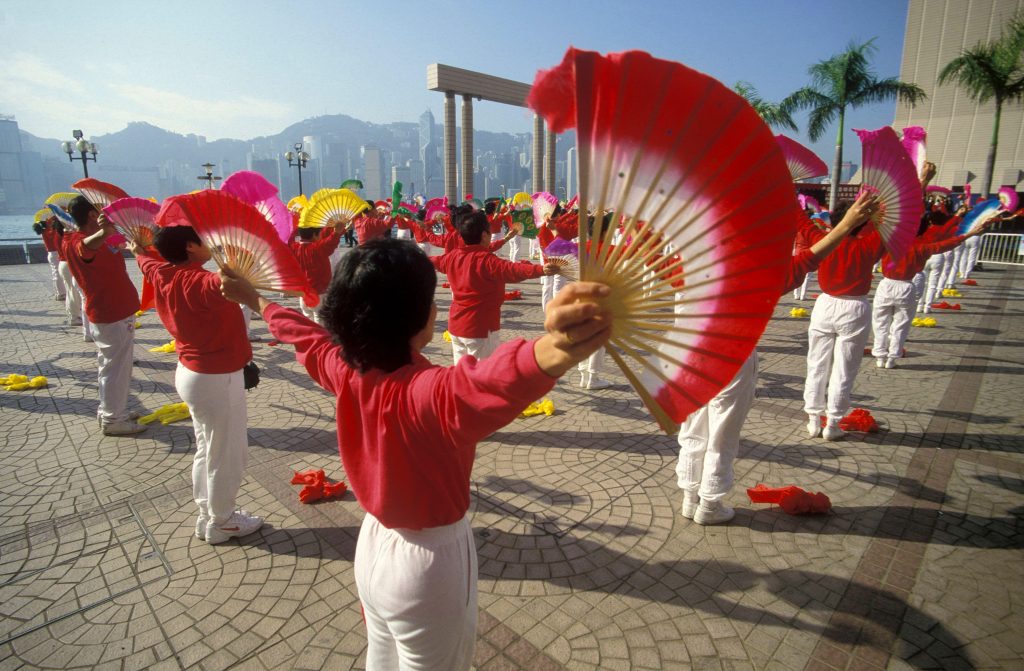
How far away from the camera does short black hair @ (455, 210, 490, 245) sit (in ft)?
16.3

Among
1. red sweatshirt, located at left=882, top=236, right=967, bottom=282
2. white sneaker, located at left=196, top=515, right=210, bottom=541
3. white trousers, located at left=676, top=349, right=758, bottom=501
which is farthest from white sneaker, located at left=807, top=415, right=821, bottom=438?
white sneaker, located at left=196, top=515, right=210, bottom=541

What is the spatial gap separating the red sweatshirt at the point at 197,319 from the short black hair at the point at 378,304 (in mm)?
2082

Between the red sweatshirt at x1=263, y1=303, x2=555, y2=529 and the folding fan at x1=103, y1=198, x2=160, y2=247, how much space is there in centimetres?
362

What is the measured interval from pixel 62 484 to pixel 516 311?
9.05 metres

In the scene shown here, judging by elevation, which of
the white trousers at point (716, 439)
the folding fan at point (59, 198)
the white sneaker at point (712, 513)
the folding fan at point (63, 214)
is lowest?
the white sneaker at point (712, 513)

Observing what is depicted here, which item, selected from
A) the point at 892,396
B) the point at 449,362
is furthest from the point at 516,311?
the point at 892,396

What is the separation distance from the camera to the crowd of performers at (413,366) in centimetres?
139

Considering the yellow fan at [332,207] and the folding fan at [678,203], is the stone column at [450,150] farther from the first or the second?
the folding fan at [678,203]

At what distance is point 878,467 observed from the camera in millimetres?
4848

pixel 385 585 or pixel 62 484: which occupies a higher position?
pixel 385 585

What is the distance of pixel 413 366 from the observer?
164cm

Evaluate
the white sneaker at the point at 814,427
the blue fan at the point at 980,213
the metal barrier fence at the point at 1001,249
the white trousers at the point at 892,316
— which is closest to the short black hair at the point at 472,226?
the white sneaker at the point at 814,427

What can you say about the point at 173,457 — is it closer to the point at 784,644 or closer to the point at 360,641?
the point at 360,641

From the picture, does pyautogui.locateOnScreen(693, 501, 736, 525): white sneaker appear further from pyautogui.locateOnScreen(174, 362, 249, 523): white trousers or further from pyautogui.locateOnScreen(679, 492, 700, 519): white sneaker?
pyautogui.locateOnScreen(174, 362, 249, 523): white trousers
